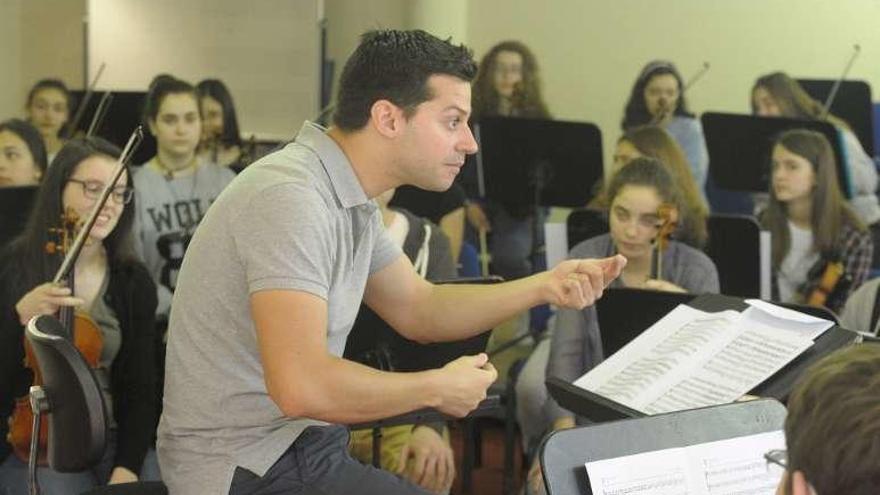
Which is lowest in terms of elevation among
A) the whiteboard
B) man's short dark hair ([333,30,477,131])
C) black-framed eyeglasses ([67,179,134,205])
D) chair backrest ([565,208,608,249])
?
chair backrest ([565,208,608,249])

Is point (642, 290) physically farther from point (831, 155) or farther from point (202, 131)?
point (202, 131)

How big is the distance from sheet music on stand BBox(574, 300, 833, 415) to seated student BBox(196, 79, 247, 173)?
300cm

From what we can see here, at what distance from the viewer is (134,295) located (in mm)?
3045

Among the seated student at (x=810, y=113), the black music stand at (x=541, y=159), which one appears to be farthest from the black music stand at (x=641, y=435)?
the seated student at (x=810, y=113)

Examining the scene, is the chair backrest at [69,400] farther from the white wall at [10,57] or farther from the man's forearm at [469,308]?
the white wall at [10,57]

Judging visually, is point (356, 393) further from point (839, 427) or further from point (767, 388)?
point (839, 427)

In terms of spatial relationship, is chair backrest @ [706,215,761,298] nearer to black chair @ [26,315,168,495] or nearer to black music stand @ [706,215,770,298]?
black music stand @ [706,215,770,298]

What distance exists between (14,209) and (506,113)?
261 cm

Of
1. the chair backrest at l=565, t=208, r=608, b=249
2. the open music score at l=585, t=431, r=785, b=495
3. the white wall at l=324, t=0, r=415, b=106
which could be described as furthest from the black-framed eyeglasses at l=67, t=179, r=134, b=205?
the white wall at l=324, t=0, r=415, b=106

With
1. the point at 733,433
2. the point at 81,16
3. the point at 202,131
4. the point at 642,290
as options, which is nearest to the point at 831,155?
the point at 642,290

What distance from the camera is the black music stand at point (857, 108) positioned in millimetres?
5178

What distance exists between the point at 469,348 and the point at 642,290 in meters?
0.41

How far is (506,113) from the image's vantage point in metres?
5.57

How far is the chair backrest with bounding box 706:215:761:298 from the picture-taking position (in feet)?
12.2
